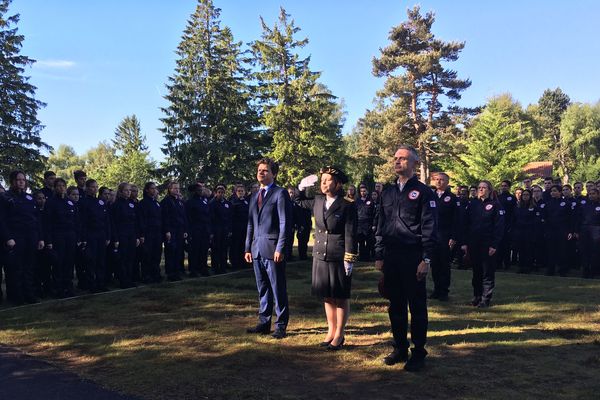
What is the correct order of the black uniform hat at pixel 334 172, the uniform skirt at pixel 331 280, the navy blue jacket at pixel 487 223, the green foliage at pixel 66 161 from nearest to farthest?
the uniform skirt at pixel 331 280 < the black uniform hat at pixel 334 172 < the navy blue jacket at pixel 487 223 < the green foliage at pixel 66 161

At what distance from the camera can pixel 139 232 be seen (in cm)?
1027

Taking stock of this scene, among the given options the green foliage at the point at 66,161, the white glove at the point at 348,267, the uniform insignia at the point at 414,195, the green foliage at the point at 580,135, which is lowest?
the white glove at the point at 348,267

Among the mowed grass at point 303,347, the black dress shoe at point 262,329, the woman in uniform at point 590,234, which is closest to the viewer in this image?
the mowed grass at point 303,347

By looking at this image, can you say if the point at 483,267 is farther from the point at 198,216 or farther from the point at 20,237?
the point at 20,237

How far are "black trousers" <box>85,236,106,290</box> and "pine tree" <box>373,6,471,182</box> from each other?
111 ft

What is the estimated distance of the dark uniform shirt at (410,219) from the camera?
481cm

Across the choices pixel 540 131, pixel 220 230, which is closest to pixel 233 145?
pixel 220 230

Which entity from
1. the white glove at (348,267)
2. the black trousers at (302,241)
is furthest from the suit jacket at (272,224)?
the black trousers at (302,241)

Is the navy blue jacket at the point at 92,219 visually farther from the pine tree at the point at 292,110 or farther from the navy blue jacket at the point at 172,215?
the pine tree at the point at 292,110

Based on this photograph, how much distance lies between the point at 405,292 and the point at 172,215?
728cm

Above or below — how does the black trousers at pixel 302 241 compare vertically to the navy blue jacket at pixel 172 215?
below

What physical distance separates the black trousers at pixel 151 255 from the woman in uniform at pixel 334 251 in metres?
5.90

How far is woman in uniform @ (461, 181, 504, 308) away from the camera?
7785mm

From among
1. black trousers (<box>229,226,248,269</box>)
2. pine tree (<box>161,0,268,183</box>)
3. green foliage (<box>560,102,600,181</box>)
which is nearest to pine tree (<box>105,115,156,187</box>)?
pine tree (<box>161,0,268,183</box>)
